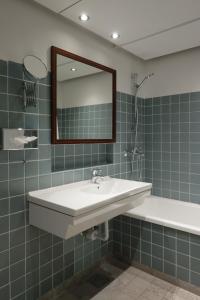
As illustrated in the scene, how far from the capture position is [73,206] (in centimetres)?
141

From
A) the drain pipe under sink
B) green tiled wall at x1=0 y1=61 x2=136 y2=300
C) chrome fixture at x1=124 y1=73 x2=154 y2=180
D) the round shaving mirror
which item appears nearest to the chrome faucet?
green tiled wall at x1=0 y1=61 x2=136 y2=300

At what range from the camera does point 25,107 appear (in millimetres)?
1671

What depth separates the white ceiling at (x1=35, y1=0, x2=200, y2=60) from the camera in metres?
1.68

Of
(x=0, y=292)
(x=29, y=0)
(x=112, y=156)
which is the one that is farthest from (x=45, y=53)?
(x=0, y=292)

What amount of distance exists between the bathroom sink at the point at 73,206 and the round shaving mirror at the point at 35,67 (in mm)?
922

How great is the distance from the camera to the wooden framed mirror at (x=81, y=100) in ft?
6.20

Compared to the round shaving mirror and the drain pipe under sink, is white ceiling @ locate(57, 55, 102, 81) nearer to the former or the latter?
the round shaving mirror

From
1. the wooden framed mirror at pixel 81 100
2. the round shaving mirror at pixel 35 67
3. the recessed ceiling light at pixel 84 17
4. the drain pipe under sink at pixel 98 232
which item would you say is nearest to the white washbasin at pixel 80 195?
the drain pipe under sink at pixel 98 232

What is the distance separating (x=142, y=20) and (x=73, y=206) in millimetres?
1662

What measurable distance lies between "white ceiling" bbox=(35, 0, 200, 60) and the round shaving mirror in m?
0.43

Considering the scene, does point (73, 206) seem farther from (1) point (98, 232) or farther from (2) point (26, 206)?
(1) point (98, 232)

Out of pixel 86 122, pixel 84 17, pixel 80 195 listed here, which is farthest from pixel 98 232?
pixel 84 17

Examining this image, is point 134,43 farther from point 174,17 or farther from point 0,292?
point 0,292

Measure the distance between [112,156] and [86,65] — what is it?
1024 millimetres
